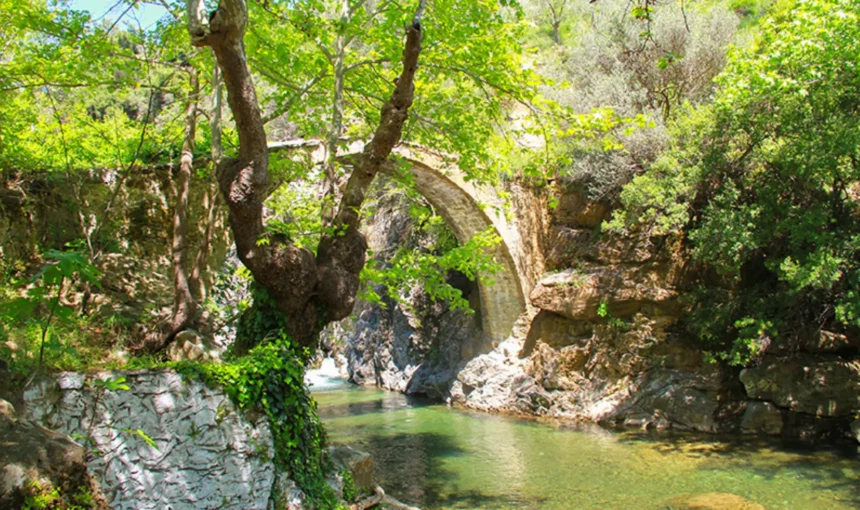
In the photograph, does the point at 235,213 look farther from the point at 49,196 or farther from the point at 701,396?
the point at 701,396

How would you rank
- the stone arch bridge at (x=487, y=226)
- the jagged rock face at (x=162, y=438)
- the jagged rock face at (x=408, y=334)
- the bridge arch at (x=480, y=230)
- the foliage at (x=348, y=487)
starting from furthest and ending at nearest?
the jagged rock face at (x=408, y=334), the bridge arch at (x=480, y=230), the stone arch bridge at (x=487, y=226), the foliage at (x=348, y=487), the jagged rock face at (x=162, y=438)

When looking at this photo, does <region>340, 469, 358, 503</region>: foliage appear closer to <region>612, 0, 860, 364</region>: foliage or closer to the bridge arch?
<region>612, 0, 860, 364</region>: foliage

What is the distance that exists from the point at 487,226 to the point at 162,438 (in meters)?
10.6

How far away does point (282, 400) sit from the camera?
198 inches

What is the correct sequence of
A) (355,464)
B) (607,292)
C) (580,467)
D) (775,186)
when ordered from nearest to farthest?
(355,464) < (580,467) < (775,186) < (607,292)

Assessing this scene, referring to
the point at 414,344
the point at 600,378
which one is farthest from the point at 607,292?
the point at 414,344

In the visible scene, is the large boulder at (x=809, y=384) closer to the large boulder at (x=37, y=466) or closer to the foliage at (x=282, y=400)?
the foliage at (x=282, y=400)

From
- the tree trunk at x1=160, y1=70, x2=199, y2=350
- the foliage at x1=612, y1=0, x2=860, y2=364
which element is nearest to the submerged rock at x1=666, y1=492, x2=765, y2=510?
the foliage at x1=612, y1=0, x2=860, y2=364

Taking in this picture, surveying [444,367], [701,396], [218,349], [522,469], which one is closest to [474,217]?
[444,367]

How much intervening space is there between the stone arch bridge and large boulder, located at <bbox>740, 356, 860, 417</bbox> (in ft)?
16.9

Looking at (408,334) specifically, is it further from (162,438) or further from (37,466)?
(37,466)

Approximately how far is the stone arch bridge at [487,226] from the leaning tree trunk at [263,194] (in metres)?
7.00

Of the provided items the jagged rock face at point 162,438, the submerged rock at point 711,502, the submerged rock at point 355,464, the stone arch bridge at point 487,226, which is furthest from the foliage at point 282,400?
the stone arch bridge at point 487,226

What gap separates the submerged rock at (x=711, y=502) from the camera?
6410 mm
